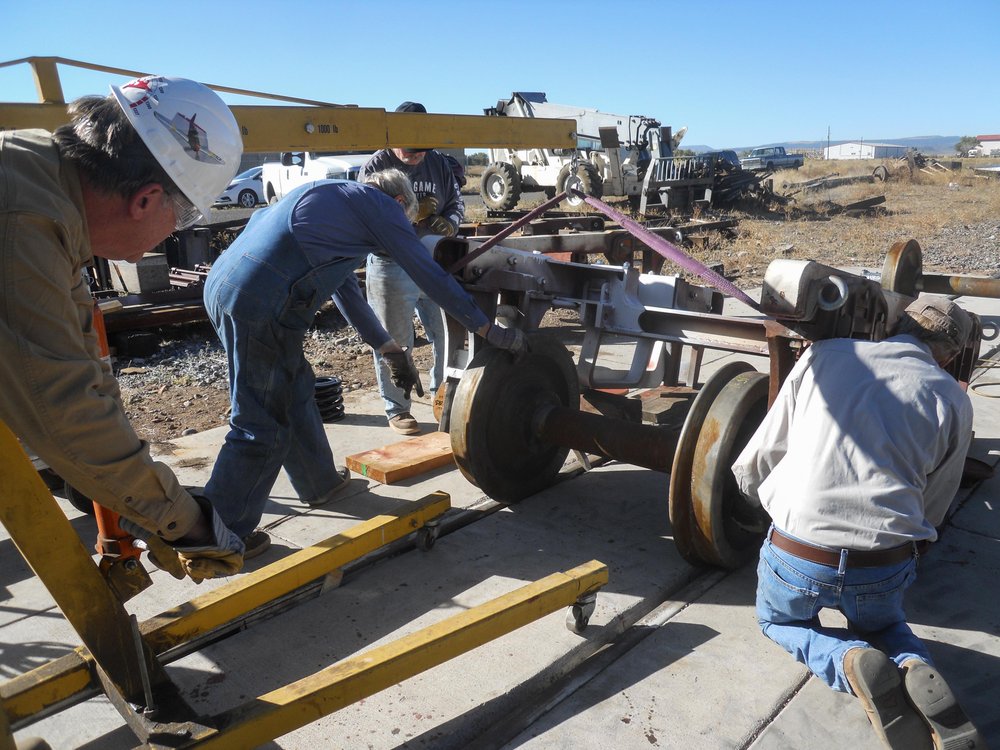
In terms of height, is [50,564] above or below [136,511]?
below

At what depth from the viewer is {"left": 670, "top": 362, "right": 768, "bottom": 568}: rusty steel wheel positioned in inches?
115

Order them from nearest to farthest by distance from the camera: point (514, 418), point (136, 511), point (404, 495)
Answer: point (136, 511)
point (514, 418)
point (404, 495)

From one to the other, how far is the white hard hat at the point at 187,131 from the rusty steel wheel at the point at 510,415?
5.78 feet

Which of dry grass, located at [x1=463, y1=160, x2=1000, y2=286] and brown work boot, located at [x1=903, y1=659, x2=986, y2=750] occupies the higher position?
dry grass, located at [x1=463, y1=160, x2=1000, y2=286]

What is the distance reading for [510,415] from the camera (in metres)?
3.75

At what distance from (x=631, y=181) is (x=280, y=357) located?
17275 mm

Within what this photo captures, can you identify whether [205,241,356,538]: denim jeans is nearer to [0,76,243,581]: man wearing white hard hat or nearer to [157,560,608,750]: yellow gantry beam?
[0,76,243,581]: man wearing white hard hat

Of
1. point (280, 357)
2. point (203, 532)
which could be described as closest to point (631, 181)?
point (280, 357)

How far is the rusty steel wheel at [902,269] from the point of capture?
2.86 m

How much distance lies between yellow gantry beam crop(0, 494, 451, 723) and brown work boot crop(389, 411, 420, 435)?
1.55 meters

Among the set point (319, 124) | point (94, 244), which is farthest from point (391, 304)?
point (94, 244)

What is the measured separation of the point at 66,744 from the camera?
2330 mm

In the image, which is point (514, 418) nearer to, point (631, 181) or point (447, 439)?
point (447, 439)

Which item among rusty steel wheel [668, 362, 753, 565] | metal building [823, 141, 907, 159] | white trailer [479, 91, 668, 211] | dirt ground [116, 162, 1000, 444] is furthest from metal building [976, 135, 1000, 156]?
rusty steel wheel [668, 362, 753, 565]
